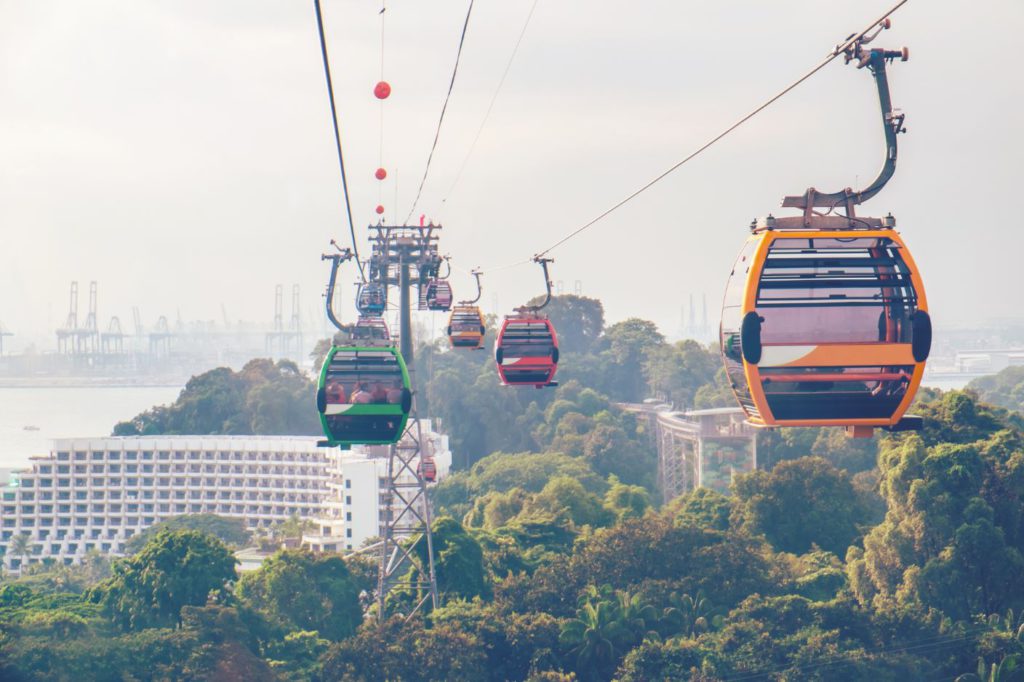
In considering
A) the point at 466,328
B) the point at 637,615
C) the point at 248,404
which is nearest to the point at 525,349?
the point at 466,328

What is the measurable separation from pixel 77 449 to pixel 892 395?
139569 millimetres

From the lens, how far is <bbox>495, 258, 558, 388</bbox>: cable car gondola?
29.5 metres

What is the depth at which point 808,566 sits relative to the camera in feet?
189

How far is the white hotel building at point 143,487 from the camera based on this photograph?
13950 cm

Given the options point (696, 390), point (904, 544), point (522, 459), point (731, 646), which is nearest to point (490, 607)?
point (731, 646)

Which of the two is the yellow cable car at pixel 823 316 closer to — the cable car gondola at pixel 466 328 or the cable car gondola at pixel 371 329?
the cable car gondola at pixel 466 328

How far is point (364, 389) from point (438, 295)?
98.4 ft

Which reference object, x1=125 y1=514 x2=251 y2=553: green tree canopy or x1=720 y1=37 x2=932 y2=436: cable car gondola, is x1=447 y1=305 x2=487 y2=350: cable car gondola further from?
x1=125 y1=514 x2=251 y2=553: green tree canopy

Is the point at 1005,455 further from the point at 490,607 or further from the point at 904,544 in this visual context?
the point at 490,607

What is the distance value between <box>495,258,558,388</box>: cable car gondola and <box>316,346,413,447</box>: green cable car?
786 cm

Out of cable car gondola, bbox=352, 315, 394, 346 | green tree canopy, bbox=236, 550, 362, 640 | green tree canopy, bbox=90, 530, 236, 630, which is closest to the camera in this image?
cable car gondola, bbox=352, 315, 394, 346

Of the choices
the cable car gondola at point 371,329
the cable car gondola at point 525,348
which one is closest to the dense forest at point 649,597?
the cable car gondola at point 371,329

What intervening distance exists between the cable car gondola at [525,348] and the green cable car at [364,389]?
7858 millimetres

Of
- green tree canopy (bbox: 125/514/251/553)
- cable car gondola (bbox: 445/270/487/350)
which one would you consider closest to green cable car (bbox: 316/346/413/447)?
cable car gondola (bbox: 445/270/487/350)
